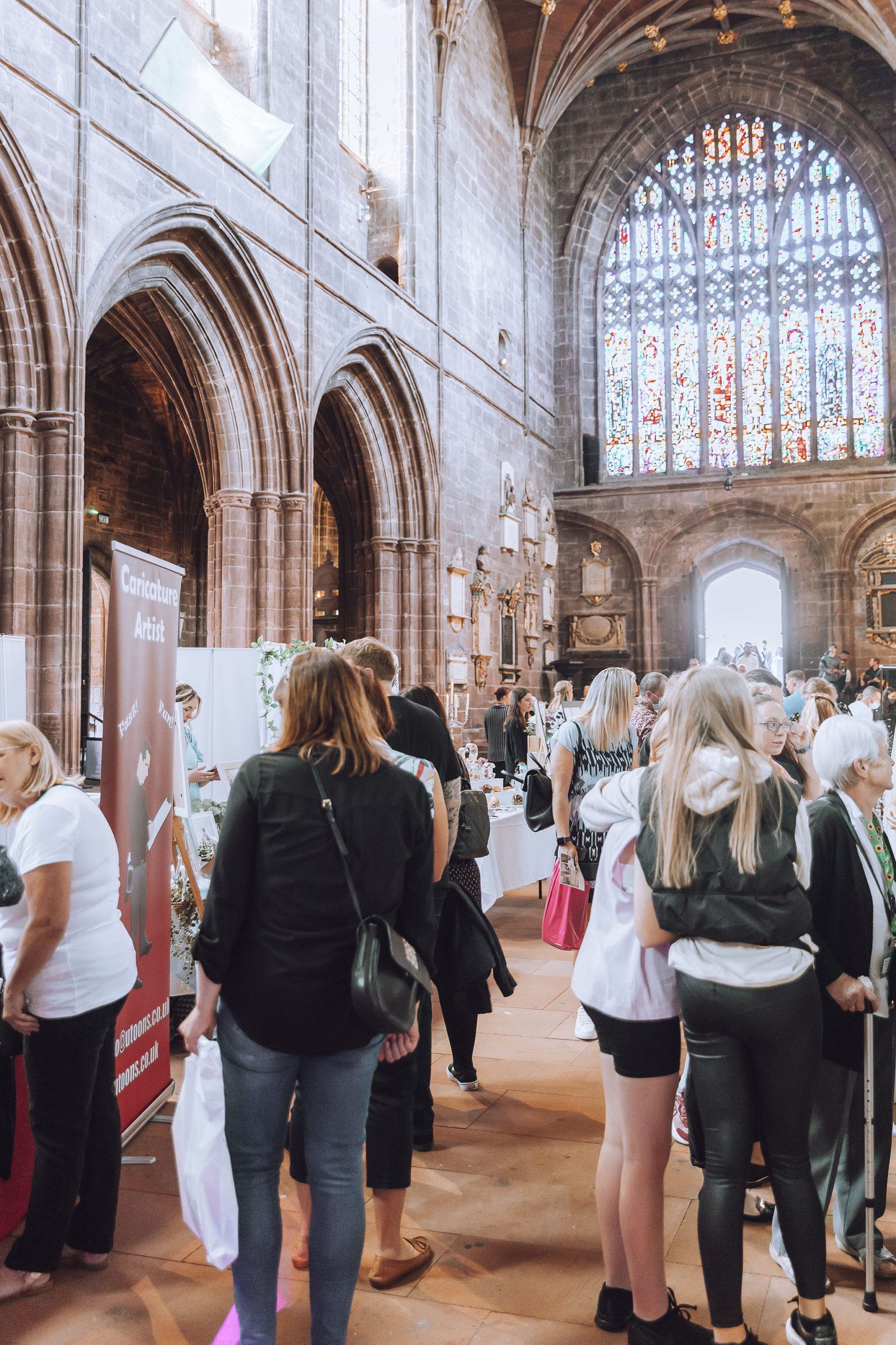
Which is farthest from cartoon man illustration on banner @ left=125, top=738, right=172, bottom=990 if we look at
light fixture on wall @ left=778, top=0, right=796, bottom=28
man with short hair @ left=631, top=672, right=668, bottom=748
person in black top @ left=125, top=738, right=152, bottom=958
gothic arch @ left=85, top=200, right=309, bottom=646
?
light fixture on wall @ left=778, top=0, right=796, bottom=28

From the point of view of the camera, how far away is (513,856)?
6.92 m

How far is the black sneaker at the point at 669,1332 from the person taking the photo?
7.62ft

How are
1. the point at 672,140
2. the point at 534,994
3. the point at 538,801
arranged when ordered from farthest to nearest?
the point at 672,140 → the point at 534,994 → the point at 538,801

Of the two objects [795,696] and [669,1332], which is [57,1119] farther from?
[795,696]

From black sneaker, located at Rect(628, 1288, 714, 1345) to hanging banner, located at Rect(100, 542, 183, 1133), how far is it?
5.83ft

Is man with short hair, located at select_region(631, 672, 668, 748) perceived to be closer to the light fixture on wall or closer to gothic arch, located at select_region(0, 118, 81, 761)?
gothic arch, located at select_region(0, 118, 81, 761)

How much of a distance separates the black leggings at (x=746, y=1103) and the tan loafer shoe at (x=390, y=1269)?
0.84 meters

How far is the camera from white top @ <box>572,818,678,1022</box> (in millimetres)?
2305

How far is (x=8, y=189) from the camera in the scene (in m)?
7.50

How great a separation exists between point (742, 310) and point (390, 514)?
28.4ft

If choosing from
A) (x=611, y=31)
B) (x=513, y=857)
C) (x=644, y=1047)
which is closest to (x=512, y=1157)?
(x=644, y=1047)

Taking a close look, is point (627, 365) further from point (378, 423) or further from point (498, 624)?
point (378, 423)

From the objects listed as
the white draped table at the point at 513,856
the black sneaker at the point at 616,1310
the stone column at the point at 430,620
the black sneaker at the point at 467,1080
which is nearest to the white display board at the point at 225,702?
the white draped table at the point at 513,856

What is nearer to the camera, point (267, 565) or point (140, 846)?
point (140, 846)
